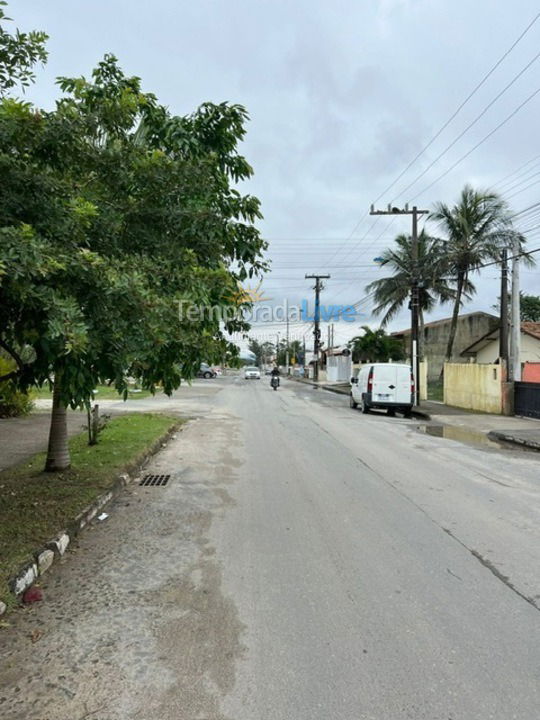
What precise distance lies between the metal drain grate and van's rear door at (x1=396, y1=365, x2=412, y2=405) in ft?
41.6

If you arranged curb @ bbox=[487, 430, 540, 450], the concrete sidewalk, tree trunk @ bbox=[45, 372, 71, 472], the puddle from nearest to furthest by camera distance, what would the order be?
tree trunk @ bbox=[45, 372, 71, 472] < the concrete sidewalk < curb @ bbox=[487, 430, 540, 450] < the puddle

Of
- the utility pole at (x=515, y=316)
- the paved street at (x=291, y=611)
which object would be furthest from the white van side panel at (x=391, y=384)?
the paved street at (x=291, y=611)

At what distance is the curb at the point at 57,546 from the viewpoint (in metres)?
3.93

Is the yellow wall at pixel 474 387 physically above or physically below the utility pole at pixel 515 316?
below

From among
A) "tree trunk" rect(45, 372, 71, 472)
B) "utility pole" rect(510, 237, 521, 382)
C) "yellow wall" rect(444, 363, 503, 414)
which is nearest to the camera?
"tree trunk" rect(45, 372, 71, 472)

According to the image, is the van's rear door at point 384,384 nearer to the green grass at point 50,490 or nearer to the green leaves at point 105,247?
the green grass at point 50,490

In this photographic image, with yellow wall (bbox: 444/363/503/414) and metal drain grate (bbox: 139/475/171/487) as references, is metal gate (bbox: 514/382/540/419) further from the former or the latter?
metal drain grate (bbox: 139/475/171/487)

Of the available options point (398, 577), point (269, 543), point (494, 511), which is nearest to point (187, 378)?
point (269, 543)

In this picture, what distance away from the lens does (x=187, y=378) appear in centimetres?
507

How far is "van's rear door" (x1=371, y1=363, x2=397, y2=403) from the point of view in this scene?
19.2 meters

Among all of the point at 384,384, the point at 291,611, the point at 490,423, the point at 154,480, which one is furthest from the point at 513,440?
the point at 291,611

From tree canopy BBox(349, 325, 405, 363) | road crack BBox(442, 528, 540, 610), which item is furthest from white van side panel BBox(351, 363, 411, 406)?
tree canopy BBox(349, 325, 405, 363)

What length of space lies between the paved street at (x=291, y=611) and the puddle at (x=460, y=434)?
5462 mm

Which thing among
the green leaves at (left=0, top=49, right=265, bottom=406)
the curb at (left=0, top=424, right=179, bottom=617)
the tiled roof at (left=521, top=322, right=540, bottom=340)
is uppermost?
the tiled roof at (left=521, top=322, right=540, bottom=340)
